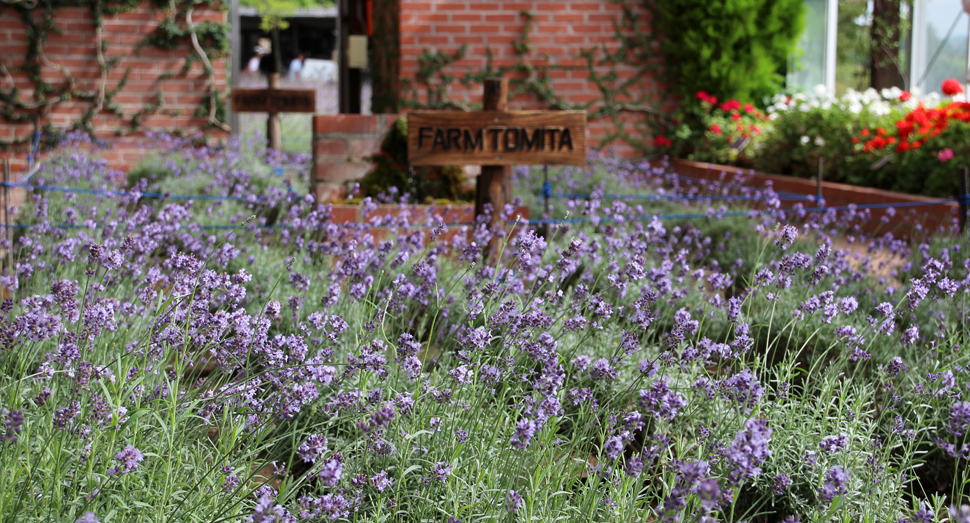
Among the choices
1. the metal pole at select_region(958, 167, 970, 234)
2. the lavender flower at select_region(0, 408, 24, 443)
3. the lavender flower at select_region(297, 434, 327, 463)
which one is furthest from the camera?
the metal pole at select_region(958, 167, 970, 234)

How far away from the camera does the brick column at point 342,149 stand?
16.0 ft

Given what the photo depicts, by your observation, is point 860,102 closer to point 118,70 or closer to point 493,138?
point 493,138

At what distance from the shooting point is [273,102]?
845 centimetres

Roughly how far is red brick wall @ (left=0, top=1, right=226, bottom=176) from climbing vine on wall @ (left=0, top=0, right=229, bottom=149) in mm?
33

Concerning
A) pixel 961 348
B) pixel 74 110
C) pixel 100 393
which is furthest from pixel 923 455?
pixel 74 110

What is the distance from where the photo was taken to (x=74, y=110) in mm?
8953

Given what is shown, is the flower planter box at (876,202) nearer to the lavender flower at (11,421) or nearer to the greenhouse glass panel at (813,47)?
the greenhouse glass panel at (813,47)

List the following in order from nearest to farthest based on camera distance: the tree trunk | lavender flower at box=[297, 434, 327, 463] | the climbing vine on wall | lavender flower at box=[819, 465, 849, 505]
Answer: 1. lavender flower at box=[819, 465, 849, 505]
2. lavender flower at box=[297, 434, 327, 463]
3. the tree trunk
4. the climbing vine on wall

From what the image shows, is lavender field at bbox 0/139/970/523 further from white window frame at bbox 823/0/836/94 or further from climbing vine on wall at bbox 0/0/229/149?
white window frame at bbox 823/0/836/94

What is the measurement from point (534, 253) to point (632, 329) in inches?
26.9

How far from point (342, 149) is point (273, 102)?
12.6 feet

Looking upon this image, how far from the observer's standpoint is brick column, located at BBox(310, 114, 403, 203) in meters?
4.89

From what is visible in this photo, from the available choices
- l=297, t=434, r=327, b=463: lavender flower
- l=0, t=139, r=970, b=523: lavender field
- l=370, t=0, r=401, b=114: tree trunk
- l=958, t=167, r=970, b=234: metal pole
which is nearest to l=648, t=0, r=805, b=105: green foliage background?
l=370, t=0, r=401, b=114: tree trunk

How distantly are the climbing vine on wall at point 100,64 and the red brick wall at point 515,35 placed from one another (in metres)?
2.30
